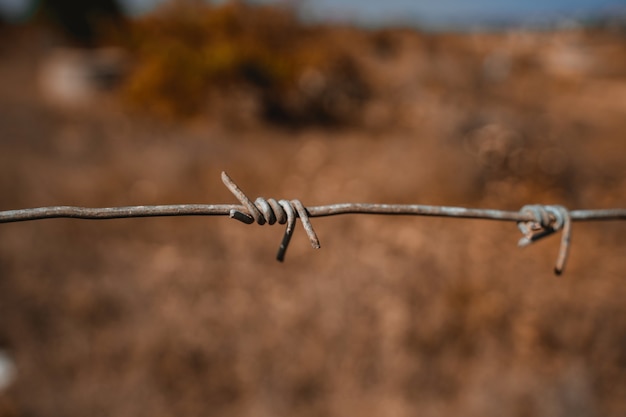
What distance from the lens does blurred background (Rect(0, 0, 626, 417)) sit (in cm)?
256

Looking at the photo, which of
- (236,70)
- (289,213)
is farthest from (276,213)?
(236,70)

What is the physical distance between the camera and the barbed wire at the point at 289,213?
73cm

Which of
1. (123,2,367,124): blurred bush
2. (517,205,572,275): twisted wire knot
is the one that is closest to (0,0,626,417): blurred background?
(123,2,367,124): blurred bush

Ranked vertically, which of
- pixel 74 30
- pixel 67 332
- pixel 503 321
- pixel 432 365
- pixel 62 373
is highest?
pixel 74 30

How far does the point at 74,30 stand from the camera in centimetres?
1512

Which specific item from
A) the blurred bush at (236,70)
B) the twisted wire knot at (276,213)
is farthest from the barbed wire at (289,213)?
the blurred bush at (236,70)

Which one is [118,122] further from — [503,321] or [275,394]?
[503,321]

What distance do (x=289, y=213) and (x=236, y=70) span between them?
25.4ft

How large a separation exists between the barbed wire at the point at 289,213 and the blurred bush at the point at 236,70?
667 centimetres

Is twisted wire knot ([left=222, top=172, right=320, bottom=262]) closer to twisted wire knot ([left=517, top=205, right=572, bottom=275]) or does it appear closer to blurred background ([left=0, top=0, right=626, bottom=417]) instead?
twisted wire knot ([left=517, top=205, right=572, bottom=275])

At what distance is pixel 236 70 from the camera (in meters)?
7.88

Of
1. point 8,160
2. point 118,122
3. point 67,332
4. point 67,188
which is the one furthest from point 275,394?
point 118,122

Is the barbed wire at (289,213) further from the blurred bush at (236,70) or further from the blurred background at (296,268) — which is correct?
the blurred bush at (236,70)

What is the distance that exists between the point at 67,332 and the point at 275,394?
1.58 metres
